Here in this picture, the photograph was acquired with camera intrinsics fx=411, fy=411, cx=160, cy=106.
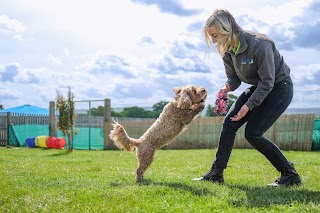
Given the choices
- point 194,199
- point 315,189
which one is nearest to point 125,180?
point 194,199

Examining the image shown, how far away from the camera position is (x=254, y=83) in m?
5.43

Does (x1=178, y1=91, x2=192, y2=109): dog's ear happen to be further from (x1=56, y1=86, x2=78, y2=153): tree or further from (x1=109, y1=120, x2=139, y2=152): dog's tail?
(x1=56, y1=86, x2=78, y2=153): tree

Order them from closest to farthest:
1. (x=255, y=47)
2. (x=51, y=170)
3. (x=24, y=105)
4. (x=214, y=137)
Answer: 1. (x=255, y=47)
2. (x=51, y=170)
3. (x=214, y=137)
4. (x=24, y=105)

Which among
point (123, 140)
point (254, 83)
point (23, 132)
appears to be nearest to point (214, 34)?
point (254, 83)

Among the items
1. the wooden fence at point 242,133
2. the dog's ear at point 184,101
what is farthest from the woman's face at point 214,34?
the wooden fence at point 242,133

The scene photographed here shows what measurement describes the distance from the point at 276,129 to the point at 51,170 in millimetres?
11410

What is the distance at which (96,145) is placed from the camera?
21.2 meters

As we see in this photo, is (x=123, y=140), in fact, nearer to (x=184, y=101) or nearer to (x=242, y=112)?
(x=184, y=101)

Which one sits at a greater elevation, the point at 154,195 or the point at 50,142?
the point at 154,195

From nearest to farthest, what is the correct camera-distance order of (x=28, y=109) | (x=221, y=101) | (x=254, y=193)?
(x=254, y=193)
(x=221, y=101)
(x=28, y=109)

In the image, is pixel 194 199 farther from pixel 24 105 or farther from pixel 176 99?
pixel 24 105

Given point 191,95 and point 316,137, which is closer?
point 191,95

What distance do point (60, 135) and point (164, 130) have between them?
1840cm

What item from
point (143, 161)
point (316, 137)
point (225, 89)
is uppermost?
point (225, 89)
